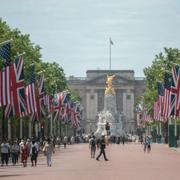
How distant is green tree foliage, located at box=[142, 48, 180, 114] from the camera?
102312mm

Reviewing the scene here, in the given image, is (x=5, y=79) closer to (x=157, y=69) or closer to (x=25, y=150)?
(x=25, y=150)

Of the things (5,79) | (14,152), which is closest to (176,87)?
(14,152)

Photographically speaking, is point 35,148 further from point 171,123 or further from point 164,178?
point 171,123

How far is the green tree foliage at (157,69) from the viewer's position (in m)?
102

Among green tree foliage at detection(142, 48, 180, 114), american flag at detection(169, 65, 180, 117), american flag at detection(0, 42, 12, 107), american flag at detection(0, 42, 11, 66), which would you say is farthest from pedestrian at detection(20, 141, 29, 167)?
green tree foliage at detection(142, 48, 180, 114)

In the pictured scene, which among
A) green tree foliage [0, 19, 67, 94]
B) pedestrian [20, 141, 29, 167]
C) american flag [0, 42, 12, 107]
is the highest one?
green tree foliage [0, 19, 67, 94]

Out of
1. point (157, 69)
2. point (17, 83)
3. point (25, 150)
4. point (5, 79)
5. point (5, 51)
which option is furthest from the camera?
point (157, 69)

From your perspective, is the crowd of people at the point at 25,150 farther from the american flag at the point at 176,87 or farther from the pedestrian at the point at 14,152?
the american flag at the point at 176,87

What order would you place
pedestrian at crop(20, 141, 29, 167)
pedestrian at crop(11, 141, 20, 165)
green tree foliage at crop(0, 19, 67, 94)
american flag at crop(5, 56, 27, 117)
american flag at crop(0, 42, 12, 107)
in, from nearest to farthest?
american flag at crop(0, 42, 12, 107) → pedestrian at crop(20, 141, 29, 167) → pedestrian at crop(11, 141, 20, 165) → american flag at crop(5, 56, 27, 117) → green tree foliage at crop(0, 19, 67, 94)

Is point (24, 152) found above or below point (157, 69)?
below

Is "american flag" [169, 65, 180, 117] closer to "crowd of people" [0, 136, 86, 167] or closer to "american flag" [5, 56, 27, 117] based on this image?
"american flag" [5, 56, 27, 117]

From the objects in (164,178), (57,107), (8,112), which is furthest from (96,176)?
(57,107)

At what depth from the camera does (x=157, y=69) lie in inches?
4232

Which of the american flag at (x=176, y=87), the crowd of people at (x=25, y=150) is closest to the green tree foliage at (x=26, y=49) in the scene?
the american flag at (x=176, y=87)
